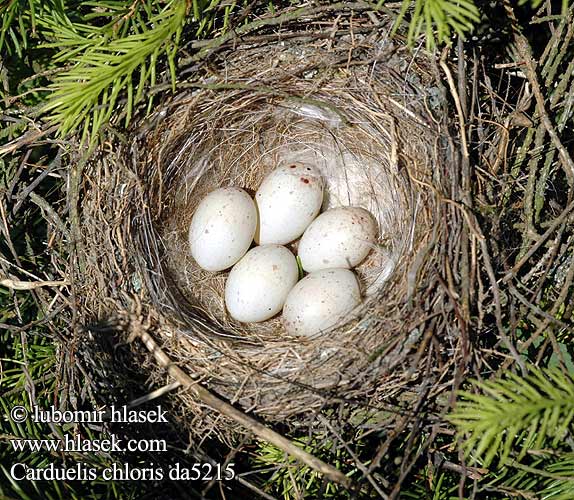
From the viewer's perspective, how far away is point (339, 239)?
5.73ft

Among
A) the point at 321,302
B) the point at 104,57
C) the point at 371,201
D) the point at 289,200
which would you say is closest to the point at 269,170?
the point at 289,200

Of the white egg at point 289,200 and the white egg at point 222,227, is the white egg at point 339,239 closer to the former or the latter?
the white egg at point 289,200

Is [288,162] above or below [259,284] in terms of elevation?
above

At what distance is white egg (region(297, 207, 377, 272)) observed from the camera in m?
1.75

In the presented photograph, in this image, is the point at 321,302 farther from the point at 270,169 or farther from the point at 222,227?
the point at 270,169

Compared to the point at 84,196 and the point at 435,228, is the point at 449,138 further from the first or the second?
the point at 84,196

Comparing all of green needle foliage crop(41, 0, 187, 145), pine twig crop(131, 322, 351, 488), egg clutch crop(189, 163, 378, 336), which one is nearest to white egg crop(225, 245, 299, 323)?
egg clutch crop(189, 163, 378, 336)

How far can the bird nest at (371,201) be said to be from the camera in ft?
4.54

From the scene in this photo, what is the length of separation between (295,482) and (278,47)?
0.96 meters

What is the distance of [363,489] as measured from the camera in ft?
4.36

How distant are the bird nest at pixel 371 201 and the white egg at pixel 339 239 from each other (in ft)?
0.19

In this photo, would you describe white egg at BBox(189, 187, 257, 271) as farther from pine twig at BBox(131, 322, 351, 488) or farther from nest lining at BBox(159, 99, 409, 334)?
pine twig at BBox(131, 322, 351, 488)

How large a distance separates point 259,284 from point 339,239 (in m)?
0.24

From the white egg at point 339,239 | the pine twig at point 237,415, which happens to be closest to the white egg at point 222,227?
the white egg at point 339,239
